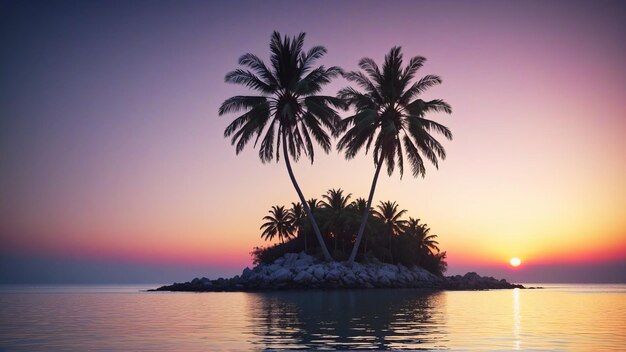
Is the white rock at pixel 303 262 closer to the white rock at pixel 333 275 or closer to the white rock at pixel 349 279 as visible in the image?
the white rock at pixel 333 275

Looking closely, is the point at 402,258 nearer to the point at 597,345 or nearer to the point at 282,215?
the point at 282,215

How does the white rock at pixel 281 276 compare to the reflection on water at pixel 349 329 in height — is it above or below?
above

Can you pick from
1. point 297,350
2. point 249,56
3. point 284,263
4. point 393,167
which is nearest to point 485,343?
point 297,350

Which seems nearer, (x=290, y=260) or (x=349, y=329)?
(x=349, y=329)

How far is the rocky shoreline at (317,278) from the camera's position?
55.4 m

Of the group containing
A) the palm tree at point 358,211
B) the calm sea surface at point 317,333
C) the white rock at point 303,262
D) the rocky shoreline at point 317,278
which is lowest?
the calm sea surface at point 317,333

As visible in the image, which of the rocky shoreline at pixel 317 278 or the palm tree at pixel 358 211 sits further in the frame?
the palm tree at pixel 358 211

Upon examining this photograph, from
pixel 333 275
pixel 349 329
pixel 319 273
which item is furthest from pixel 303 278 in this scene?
pixel 349 329

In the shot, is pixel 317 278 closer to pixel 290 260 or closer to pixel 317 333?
pixel 290 260

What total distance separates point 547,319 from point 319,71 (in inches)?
1338

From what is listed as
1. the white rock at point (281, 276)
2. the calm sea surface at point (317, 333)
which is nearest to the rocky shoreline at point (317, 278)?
the white rock at point (281, 276)

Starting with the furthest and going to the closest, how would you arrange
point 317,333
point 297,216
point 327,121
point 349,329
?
point 297,216, point 327,121, point 349,329, point 317,333

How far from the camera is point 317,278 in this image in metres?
55.2

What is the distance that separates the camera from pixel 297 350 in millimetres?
13492
